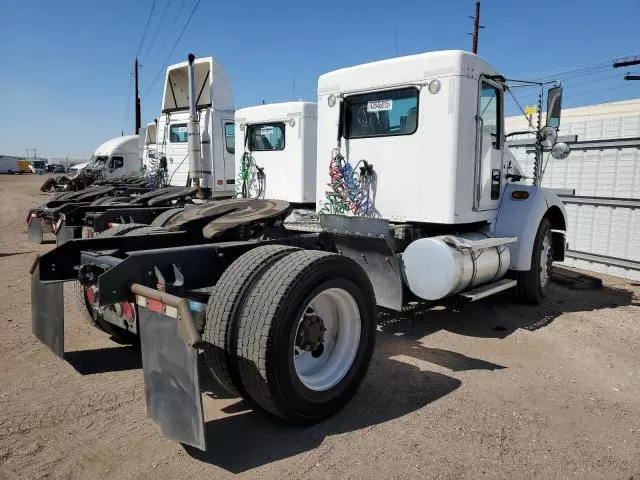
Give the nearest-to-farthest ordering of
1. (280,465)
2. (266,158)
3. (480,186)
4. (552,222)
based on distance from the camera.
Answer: (280,465) < (480,186) < (552,222) < (266,158)

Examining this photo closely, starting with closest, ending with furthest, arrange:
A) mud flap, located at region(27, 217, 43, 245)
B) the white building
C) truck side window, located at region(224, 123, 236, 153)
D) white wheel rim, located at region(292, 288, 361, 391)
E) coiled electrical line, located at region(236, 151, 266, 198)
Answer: white wheel rim, located at region(292, 288, 361, 391) < mud flap, located at region(27, 217, 43, 245) < the white building < coiled electrical line, located at region(236, 151, 266, 198) < truck side window, located at region(224, 123, 236, 153)

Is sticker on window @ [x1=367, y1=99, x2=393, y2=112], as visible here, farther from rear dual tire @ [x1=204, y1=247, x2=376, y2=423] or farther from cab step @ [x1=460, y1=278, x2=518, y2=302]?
rear dual tire @ [x1=204, y1=247, x2=376, y2=423]

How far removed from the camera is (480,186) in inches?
230

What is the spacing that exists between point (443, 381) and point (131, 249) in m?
2.81

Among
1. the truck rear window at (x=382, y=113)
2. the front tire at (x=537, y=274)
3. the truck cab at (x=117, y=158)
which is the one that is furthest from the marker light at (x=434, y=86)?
the truck cab at (x=117, y=158)

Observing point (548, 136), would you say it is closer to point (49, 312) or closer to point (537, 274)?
point (537, 274)

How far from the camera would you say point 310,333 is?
3.57 m

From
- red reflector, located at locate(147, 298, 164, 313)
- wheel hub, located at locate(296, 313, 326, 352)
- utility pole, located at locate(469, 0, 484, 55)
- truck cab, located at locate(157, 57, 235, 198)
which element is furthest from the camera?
utility pole, located at locate(469, 0, 484, 55)

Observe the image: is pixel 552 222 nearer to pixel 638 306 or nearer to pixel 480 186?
pixel 638 306

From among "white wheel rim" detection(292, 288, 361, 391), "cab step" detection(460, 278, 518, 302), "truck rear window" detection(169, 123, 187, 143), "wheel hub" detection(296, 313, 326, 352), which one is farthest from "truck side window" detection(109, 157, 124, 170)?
"wheel hub" detection(296, 313, 326, 352)

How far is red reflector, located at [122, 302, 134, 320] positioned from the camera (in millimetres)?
4000

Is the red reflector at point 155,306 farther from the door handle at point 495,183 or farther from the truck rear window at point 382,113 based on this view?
the door handle at point 495,183

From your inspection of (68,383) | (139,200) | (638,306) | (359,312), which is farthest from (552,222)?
(139,200)

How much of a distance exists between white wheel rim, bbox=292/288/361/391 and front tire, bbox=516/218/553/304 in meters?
3.54
